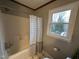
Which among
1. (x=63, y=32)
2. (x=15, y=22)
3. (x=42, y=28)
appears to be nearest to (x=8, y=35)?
(x=15, y=22)

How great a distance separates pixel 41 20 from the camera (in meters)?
2.38

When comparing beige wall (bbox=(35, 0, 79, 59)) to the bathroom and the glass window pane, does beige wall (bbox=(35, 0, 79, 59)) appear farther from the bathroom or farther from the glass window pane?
the glass window pane

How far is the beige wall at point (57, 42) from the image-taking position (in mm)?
1587

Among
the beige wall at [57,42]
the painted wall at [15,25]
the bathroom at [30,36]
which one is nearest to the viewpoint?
the beige wall at [57,42]

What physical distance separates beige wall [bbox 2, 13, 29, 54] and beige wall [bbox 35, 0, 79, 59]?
66 centimetres

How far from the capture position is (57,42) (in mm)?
1962

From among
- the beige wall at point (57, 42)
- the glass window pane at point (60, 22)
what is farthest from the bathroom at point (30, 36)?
the glass window pane at point (60, 22)

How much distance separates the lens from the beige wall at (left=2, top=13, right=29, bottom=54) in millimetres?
1959

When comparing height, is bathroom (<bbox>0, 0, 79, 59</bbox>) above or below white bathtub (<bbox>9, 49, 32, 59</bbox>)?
above

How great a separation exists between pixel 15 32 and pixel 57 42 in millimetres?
1304

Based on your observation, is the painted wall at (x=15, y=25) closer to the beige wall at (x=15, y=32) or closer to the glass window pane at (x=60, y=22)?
the beige wall at (x=15, y=32)

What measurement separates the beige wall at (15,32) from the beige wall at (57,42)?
0.66m

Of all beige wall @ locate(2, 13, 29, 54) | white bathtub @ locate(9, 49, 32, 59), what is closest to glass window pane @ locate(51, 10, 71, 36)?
beige wall @ locate(2, 13, 29, 54)

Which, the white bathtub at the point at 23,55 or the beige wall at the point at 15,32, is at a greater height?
the beige wall at the point at 15,32
